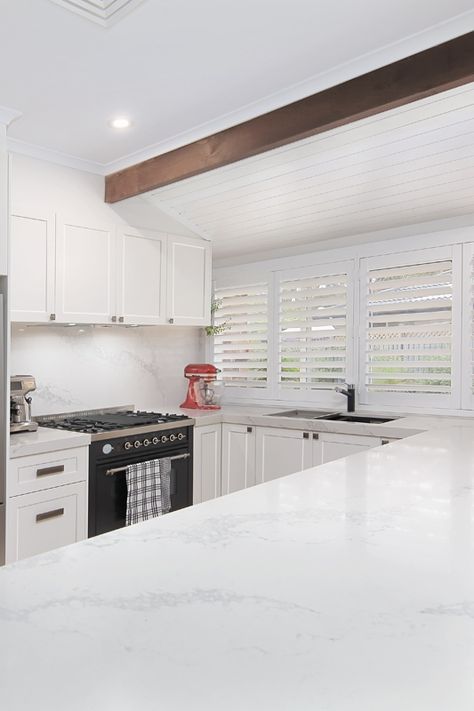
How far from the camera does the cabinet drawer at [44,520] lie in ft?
8.98

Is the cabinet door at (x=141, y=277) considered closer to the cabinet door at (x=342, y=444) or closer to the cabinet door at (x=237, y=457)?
the cabinet door at (x=237, y=457)

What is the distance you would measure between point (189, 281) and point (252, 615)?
3498 mm

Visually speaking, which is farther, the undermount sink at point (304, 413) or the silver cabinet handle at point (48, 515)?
the undermount sink at point (304, 413)

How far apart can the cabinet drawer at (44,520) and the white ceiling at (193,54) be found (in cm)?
193

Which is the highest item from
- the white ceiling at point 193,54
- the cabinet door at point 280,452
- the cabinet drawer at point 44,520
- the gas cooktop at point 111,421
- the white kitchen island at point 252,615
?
the white ceiling at point 193,54

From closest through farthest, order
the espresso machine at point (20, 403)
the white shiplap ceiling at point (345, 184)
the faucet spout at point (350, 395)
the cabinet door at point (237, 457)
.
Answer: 1. the white shiplap ceiling at point (345, 184)
2. the espresso machine at point (20, 403)
3. the cabinet door at point (237, 457)
4. the faucet spout at point (350, 395)

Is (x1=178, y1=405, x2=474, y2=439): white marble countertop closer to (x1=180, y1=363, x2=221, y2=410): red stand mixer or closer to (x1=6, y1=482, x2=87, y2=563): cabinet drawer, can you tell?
(x1=180, y1=363, x2=221, y2=410): red stand mixer

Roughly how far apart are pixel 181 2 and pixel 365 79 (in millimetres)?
837

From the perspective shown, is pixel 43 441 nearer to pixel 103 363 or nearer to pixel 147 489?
pixel 147 489

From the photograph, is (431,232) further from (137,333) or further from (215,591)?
(215,591)

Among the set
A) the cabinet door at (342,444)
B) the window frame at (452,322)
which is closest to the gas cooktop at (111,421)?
the cabinet door at (342,444)

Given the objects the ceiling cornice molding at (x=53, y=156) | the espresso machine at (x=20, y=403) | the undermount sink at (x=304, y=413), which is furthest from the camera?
the undermount sink at (x=304, y=413)

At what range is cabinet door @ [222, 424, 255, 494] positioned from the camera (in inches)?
148

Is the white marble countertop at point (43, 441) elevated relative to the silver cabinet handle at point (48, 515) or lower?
elevated
